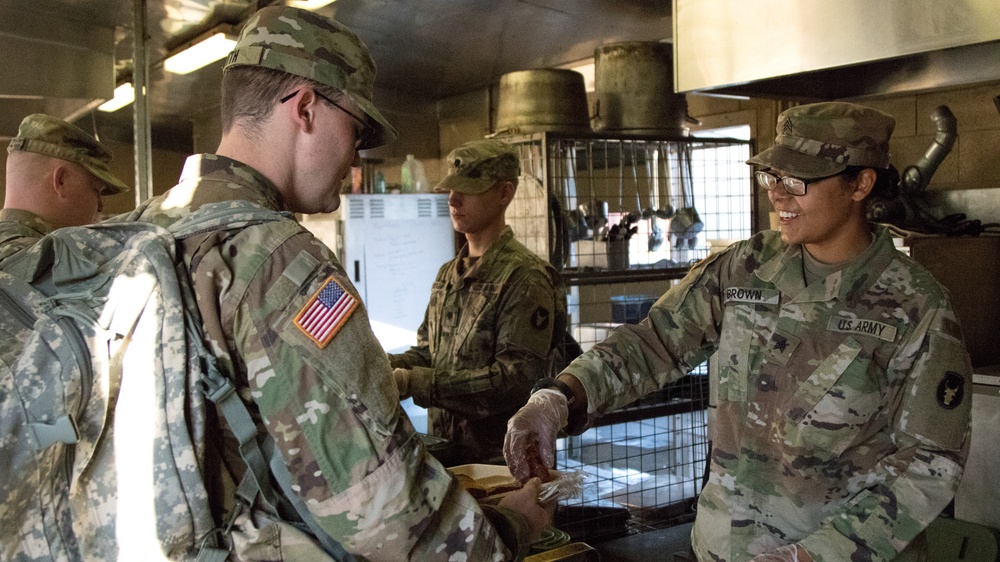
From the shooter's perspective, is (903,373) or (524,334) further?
(524,334)

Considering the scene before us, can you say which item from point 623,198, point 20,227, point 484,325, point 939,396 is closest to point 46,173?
point 20,227

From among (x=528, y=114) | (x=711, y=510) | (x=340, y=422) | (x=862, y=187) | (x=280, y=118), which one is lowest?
(x=711, y=510)

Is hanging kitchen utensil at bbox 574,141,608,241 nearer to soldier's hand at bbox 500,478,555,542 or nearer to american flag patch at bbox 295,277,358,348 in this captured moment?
soldier's hand at bbox 500,478,555,542

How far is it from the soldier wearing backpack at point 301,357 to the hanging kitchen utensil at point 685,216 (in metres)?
2.82

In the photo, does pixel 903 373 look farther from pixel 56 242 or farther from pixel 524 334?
pixel 56 242

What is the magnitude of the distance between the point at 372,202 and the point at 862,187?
3821mm

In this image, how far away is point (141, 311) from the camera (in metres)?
1.03

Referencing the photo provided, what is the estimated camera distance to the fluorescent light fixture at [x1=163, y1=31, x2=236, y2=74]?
16.0ft

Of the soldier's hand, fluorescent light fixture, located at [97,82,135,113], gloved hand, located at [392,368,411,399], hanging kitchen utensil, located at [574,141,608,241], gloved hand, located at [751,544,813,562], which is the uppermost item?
fluorescent light fixture, located at [97,82,135,113]

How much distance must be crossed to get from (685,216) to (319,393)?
3033 mm

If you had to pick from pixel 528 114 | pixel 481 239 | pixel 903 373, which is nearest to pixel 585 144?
pixel 528 114

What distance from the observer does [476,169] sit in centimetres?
285

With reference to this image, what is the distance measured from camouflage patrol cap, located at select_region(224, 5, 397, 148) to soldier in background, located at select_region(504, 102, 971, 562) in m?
0.83

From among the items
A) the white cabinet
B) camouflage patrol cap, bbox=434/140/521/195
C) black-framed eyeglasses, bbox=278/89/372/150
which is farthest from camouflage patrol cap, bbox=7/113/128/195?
the white cabinet
